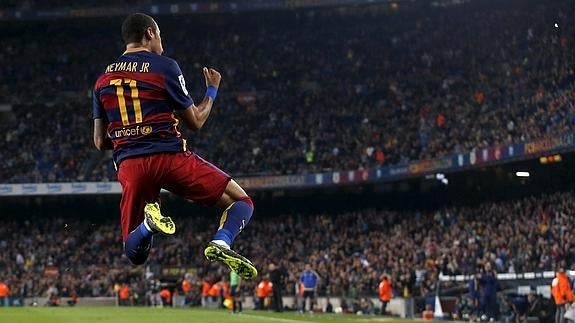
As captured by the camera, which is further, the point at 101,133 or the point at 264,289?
the point at 264,289

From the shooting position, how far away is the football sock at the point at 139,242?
6871 mm

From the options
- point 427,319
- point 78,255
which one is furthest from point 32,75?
point 427,319

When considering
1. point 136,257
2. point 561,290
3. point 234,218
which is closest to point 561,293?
point 561,290

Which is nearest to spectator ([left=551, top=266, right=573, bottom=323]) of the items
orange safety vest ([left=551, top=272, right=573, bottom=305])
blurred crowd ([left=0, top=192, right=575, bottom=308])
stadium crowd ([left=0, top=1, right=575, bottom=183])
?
orange safety vest ([left=551, top=272, right=573, bottom=305])

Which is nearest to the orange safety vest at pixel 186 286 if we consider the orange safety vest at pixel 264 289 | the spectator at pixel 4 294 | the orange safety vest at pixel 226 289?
the orange safety vest at pixel 226 289

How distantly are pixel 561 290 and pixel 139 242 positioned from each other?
15608mm

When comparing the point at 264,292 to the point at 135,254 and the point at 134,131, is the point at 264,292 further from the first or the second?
the point at 134,131

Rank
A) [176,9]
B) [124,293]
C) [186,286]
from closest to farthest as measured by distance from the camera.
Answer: [186,286] < [124,293] < [176,9]

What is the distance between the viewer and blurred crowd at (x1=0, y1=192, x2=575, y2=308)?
29938mm

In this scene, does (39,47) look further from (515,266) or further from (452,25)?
(515,266)

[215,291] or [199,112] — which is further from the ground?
[215,291]

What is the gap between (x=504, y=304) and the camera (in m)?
24.4

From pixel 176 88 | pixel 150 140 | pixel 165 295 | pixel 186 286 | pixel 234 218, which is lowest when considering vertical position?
pixel 234 218

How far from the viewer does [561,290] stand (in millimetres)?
21031
